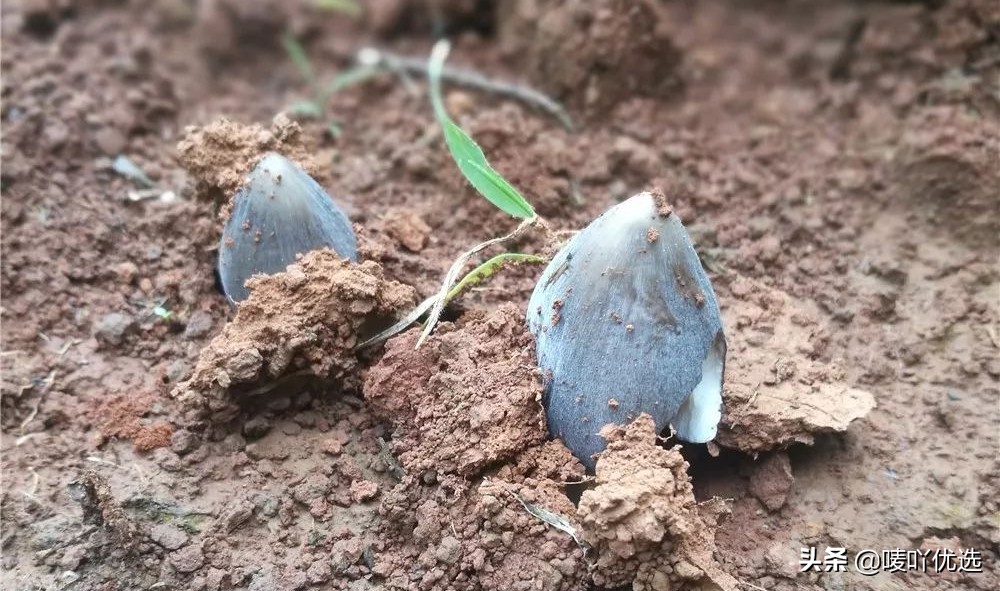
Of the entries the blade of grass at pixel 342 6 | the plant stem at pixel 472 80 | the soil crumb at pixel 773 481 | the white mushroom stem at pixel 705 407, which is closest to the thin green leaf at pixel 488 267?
the white mushroom stem at pixel 705 407

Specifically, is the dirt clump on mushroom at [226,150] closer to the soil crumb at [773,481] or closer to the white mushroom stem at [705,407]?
the white mushroom stem at [705,407]

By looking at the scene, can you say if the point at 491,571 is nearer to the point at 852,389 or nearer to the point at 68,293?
the point at 852,389

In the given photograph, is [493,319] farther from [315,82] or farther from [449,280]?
[315,82]

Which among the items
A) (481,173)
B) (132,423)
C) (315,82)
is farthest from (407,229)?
(315,82)

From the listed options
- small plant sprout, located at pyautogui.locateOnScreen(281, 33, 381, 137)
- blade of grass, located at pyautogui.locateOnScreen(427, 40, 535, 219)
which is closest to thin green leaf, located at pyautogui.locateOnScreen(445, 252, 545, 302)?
blade of grass, located at pyautogui.locateOnScreen(427, 40, 535, 219)

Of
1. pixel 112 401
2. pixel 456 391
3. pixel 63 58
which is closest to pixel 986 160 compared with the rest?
pixel 456 391
